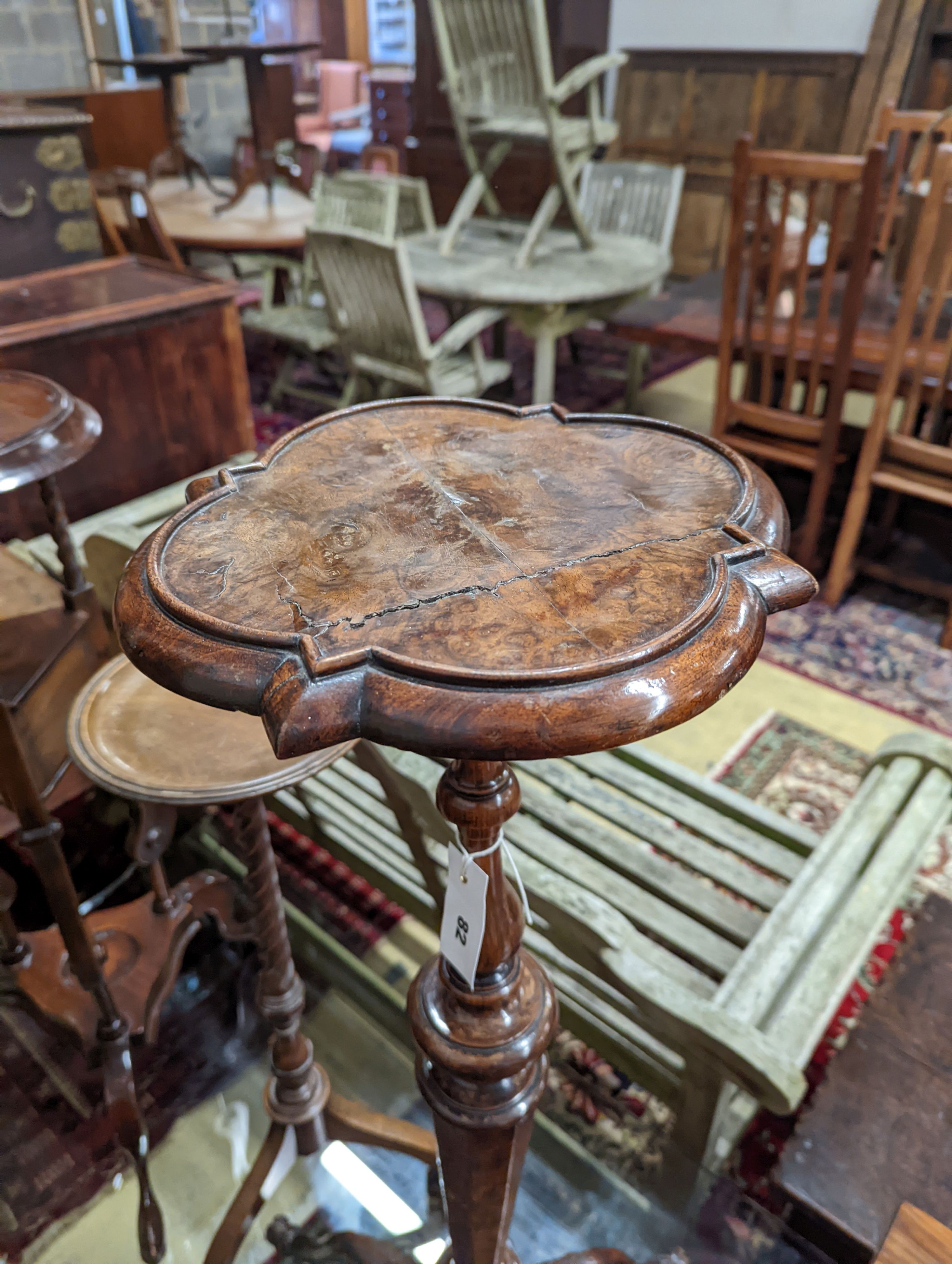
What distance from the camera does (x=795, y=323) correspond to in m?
2.43

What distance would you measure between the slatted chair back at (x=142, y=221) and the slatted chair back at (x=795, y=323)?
Answer: 198cm

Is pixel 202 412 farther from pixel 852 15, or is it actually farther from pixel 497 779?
pixel 852 15

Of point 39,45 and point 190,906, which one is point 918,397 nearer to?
point 190,906

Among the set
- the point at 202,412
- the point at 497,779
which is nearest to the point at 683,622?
the point at 497,779

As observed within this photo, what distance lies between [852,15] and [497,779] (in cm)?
541

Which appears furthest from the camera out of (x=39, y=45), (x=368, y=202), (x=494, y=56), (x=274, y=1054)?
(x=39, y=45)

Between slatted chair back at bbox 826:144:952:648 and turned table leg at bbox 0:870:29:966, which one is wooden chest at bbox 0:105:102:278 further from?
slatted chair back at bbox 826:144:952:648

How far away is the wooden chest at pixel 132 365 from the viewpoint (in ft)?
7.20

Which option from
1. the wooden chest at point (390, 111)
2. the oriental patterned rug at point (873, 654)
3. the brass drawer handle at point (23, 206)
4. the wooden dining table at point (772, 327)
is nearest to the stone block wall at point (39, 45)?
the wooden chest at point (390, 111)

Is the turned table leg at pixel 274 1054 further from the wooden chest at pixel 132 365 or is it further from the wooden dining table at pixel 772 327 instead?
the wooden dining table at pixel 772 327

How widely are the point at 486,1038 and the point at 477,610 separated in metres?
0.47

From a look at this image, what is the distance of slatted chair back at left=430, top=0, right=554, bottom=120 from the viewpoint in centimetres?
293

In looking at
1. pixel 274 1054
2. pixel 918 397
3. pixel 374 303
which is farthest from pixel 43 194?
pixel 918 397

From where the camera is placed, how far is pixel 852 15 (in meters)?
4.56
